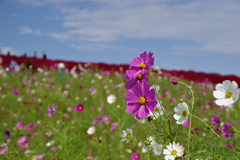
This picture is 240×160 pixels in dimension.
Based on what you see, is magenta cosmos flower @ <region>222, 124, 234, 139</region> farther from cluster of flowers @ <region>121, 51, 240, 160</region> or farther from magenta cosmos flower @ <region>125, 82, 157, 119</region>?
magenta cosmos flower @ <region>125, 82, 157, 119</region>

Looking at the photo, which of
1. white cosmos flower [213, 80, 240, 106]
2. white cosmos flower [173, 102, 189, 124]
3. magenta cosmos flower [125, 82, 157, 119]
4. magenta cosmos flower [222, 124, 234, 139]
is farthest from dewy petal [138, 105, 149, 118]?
magenta cosmos flower [222, 124, 234, 139]

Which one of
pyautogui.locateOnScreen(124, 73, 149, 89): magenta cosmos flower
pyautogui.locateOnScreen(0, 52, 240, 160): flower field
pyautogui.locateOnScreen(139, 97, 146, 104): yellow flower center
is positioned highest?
pyautogui.locateOnScreen(124, 73, 149, 89): magenta cosmos flower

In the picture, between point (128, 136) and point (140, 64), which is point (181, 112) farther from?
point (128, 136)

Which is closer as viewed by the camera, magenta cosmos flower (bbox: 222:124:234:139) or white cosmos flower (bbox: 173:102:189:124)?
white cosmos flower (bbox: 173:102:189:124)

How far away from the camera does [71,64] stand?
8.55 meters

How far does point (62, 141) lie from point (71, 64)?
7.16 metres

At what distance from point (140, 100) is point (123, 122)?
129 centimetres

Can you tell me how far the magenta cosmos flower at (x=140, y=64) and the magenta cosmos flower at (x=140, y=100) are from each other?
5 cm

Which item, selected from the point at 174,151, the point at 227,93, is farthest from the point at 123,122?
the point at 227,93

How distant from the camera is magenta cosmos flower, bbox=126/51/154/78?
2.71 feet

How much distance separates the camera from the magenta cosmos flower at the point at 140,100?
0.81m

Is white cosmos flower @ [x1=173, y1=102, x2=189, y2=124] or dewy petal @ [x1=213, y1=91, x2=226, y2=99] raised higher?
dewy petal @ [x1=213, y1=91, x2=226, y2=99]

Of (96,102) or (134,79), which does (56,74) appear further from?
(134,79)

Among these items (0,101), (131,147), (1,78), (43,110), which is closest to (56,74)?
(1,78)
